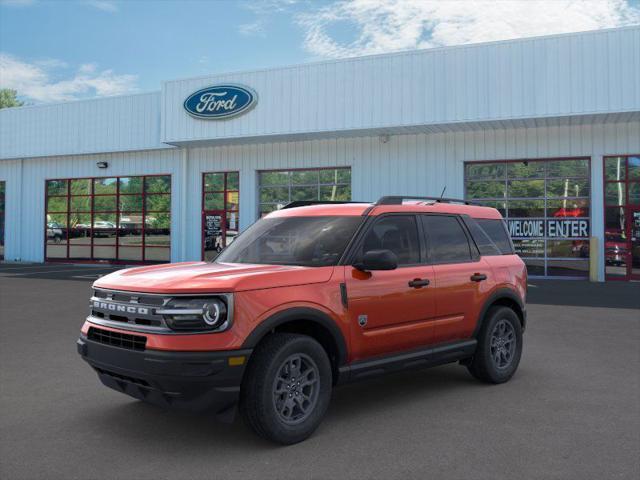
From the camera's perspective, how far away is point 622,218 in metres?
19.0

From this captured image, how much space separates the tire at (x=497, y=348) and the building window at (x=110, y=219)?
66.4ft

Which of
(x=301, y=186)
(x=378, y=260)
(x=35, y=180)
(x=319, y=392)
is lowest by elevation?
(x=319, y=392)

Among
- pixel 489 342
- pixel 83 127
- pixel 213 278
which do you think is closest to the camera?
pixel 213 278

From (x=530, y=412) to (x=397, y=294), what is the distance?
153cm

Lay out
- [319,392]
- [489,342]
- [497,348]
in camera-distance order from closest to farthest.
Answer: [319,392] < [489,342] < [497,348]

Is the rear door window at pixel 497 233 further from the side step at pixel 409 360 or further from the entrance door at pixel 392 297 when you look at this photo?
the entrance door at pixel 392 297

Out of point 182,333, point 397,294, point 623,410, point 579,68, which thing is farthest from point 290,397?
point 579,68

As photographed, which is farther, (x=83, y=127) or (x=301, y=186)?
(x=83, y=127)

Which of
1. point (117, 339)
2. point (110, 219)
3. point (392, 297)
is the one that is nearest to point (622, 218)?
point (392, 297)

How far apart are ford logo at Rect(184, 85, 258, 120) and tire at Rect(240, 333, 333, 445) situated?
59.7 ft

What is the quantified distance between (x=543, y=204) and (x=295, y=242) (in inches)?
643

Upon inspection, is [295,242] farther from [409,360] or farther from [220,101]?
[220,101]

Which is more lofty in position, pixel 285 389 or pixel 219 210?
pixel 219 210

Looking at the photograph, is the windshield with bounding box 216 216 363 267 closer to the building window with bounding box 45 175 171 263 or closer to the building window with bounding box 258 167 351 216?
the building window with bounding box 258 167 351 216
